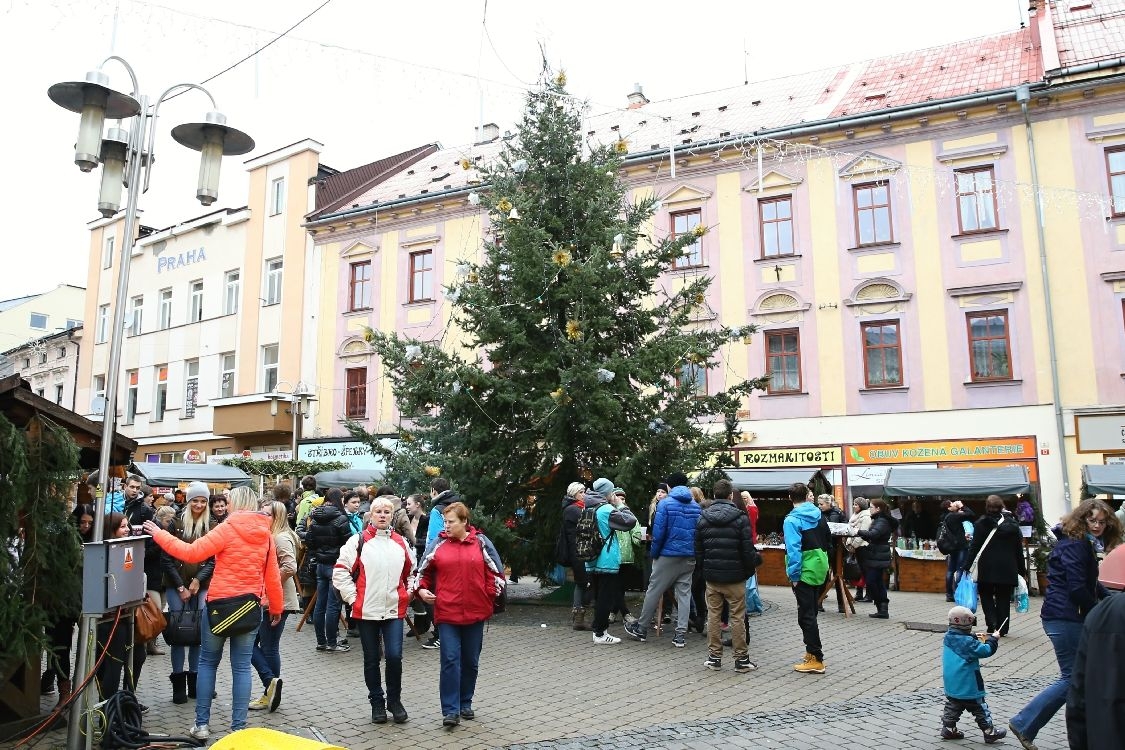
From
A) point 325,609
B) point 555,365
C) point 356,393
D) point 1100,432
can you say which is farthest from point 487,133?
point 325,609

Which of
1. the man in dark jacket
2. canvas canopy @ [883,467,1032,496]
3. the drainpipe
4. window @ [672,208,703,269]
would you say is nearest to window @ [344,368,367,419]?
window @ [672,208,703,269]

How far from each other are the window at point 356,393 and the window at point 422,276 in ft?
9.95

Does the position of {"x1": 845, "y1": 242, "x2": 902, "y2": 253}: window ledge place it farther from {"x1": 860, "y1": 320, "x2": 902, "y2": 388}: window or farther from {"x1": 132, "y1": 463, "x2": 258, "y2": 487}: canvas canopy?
{"x1": 132, "y1": 463, "x2": 258, "y2": 487}: canvas canopy

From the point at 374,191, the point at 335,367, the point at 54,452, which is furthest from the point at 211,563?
the point at 374,191

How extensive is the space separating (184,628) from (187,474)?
16451mm

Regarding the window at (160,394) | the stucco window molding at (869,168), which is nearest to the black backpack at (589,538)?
the stucco window molding at (869,168)

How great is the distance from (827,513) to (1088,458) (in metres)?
9.92

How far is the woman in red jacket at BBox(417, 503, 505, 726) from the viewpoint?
6926mm

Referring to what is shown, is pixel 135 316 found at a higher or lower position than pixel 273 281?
lower

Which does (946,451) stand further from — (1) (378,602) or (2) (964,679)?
(1) (378,602)

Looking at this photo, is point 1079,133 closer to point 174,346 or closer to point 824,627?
point 824,627

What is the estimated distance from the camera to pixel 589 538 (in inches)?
427

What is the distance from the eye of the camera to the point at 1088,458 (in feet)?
67.6

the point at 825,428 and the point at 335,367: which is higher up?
the point at 335,367
